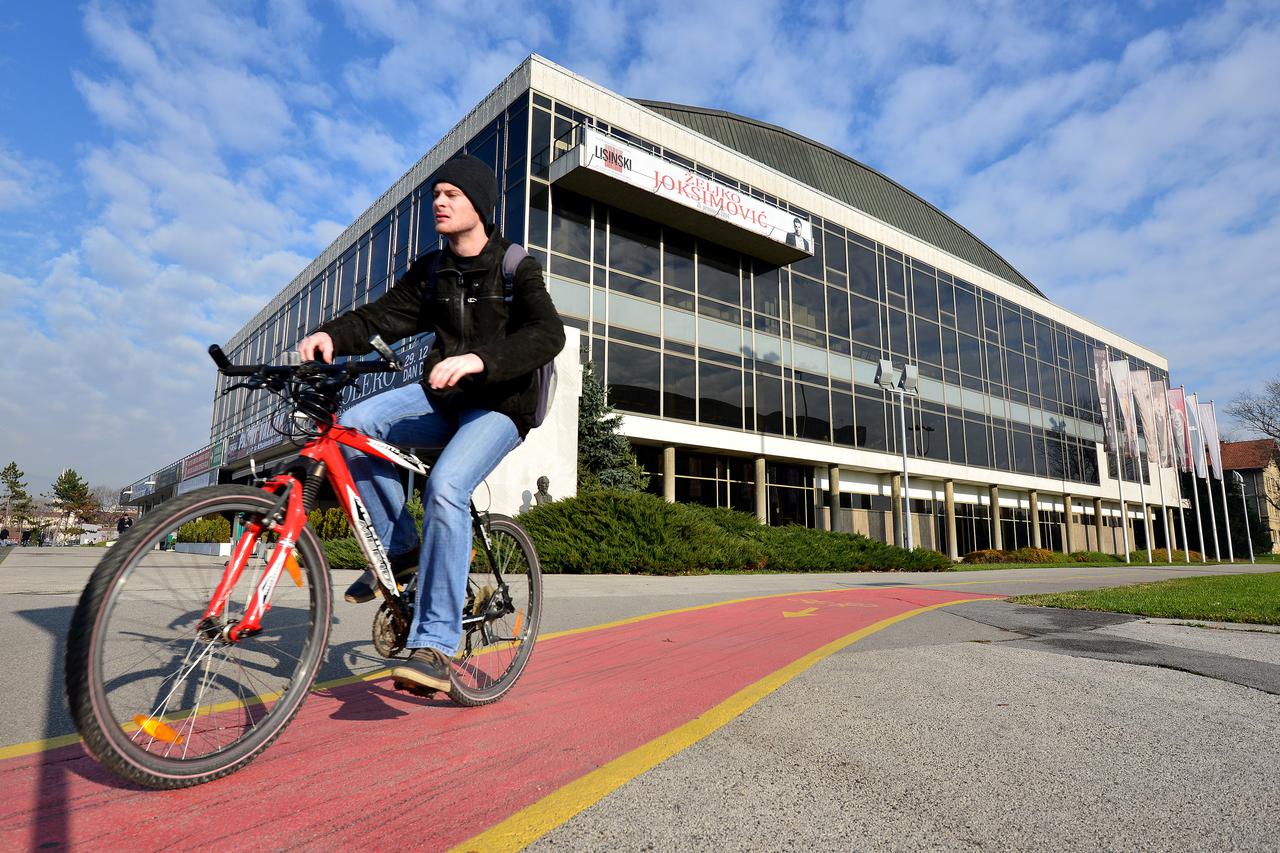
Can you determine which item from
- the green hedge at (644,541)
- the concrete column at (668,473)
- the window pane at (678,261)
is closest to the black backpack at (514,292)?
the green hedge at (644,541)

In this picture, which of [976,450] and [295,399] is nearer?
[295,399]

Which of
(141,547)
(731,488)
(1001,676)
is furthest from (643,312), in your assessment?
(141,547)

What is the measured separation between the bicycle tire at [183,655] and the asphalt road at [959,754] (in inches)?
28.1

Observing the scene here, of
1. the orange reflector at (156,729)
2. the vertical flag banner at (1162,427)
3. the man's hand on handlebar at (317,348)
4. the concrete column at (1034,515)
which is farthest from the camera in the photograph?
the concrete column at (1034,515)

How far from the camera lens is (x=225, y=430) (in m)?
45.8

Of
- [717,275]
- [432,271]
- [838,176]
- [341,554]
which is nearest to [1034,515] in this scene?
[838,176]

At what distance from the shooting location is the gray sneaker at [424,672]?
248 centimetres

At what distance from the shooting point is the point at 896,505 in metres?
32.7

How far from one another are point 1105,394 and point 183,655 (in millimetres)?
37313

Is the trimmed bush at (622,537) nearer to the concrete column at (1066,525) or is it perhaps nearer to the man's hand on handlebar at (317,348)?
the man's hand on handlebar at (317,348)

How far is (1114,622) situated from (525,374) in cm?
622

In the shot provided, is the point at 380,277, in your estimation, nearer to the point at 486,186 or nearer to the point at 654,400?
the point at 654,400

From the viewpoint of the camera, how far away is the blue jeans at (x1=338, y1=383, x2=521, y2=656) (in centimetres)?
273

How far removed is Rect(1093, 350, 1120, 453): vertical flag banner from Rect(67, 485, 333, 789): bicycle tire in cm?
3631
